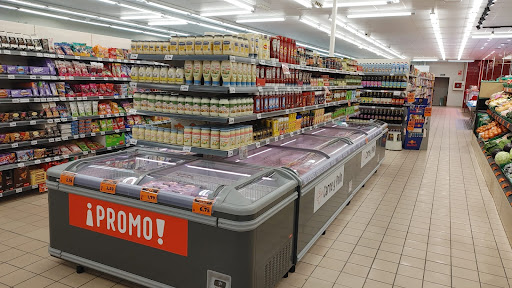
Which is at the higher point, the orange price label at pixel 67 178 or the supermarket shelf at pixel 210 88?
the supermarket shelf at pixel 210 88

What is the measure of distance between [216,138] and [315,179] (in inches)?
45.0

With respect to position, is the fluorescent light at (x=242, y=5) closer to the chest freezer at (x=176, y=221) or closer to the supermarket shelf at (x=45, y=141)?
the supermarket shelf at (x=45, y=141)

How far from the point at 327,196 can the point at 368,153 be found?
2.44m

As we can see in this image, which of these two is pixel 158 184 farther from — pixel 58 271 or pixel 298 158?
pixel 298 158

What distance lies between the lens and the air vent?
293 centimetres

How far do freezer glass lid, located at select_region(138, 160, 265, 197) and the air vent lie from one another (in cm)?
74

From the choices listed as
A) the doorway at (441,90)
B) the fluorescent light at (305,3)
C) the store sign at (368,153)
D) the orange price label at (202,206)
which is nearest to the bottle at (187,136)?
the orange price label at (202,206)

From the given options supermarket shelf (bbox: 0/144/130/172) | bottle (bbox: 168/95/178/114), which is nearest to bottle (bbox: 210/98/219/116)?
bottle (bbox: 168/95/178/114)

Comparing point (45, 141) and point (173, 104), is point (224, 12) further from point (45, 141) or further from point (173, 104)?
point (173, 104)

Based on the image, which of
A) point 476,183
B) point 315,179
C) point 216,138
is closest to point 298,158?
point 315,179

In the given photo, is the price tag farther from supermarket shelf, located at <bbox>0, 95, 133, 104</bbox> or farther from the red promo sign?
the red promo sign

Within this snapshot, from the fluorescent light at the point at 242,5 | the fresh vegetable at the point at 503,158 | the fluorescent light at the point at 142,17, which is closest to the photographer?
the fresh vegetable at the point at 503,158

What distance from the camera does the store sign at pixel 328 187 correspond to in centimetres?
385

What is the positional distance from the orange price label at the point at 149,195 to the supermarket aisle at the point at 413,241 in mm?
1463
